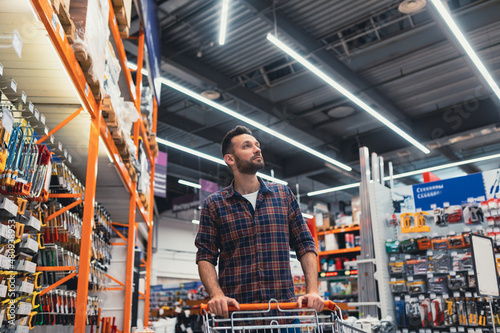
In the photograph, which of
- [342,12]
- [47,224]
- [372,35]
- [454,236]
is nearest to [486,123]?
[372,35]

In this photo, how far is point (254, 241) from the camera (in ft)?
8.19

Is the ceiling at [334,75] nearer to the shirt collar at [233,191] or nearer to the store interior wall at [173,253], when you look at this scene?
the store interior wall at [173,253]

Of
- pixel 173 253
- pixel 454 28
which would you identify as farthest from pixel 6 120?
pixel 173 253

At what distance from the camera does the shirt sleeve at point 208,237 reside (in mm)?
2508

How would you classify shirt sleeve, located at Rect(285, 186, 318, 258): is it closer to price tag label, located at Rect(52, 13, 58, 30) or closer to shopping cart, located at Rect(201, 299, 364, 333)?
shopping cart, located at Rect(201, 299, 364, 333)

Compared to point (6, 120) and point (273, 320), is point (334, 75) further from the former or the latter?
point (273, 320)

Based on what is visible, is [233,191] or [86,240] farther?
[86,240]

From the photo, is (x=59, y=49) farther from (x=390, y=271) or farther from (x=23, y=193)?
(x=390, y=271)

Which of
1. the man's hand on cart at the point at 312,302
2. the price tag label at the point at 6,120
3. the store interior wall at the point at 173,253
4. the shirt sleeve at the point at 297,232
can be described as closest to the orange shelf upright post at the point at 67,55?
the price tag label at the point at 6,120

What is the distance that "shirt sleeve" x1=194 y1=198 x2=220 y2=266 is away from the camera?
2.51m

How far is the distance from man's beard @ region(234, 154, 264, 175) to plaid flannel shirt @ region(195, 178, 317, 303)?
120 millimetres

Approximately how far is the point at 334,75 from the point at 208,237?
8582mm

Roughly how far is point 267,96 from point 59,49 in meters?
9.76

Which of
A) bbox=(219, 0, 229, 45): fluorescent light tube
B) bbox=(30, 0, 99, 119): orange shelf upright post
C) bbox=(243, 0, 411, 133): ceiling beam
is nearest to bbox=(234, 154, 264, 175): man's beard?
bbox=(30, 0, 99, 119): orange shelf upright post
